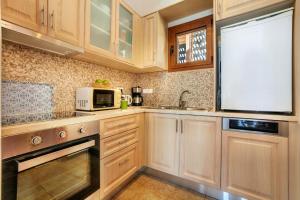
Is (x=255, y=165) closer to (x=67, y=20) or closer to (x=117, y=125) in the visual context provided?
(x=117, y=125)

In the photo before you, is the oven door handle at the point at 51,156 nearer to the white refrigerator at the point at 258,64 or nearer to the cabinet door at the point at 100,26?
the cabinet door at the point at 100,26

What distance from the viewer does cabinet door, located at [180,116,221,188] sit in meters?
1.48

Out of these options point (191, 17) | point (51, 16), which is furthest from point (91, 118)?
point (191, 17)

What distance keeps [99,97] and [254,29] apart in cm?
168

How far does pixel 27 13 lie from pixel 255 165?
2161 millimetres

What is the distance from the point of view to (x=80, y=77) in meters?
1.75

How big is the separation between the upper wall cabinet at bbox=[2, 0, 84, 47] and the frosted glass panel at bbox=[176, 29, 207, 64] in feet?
4.80

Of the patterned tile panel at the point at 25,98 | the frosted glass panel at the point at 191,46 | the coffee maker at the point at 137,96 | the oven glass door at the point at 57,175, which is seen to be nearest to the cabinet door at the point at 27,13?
the patterned tile panel at the point at 25,98

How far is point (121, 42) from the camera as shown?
6.34 ft

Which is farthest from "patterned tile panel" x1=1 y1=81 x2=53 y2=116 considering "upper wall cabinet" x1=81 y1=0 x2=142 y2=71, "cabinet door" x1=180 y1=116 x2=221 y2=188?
"cabinet door" x1=180 y1=116 x2=221 y2=188

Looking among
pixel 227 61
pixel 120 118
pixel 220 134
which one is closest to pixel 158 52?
pixel 227 61

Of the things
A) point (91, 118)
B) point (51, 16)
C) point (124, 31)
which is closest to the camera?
point (51, 16)

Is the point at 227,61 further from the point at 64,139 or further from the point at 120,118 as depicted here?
the point at 64,139

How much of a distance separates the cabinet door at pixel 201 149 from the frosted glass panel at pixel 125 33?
3.76ft
